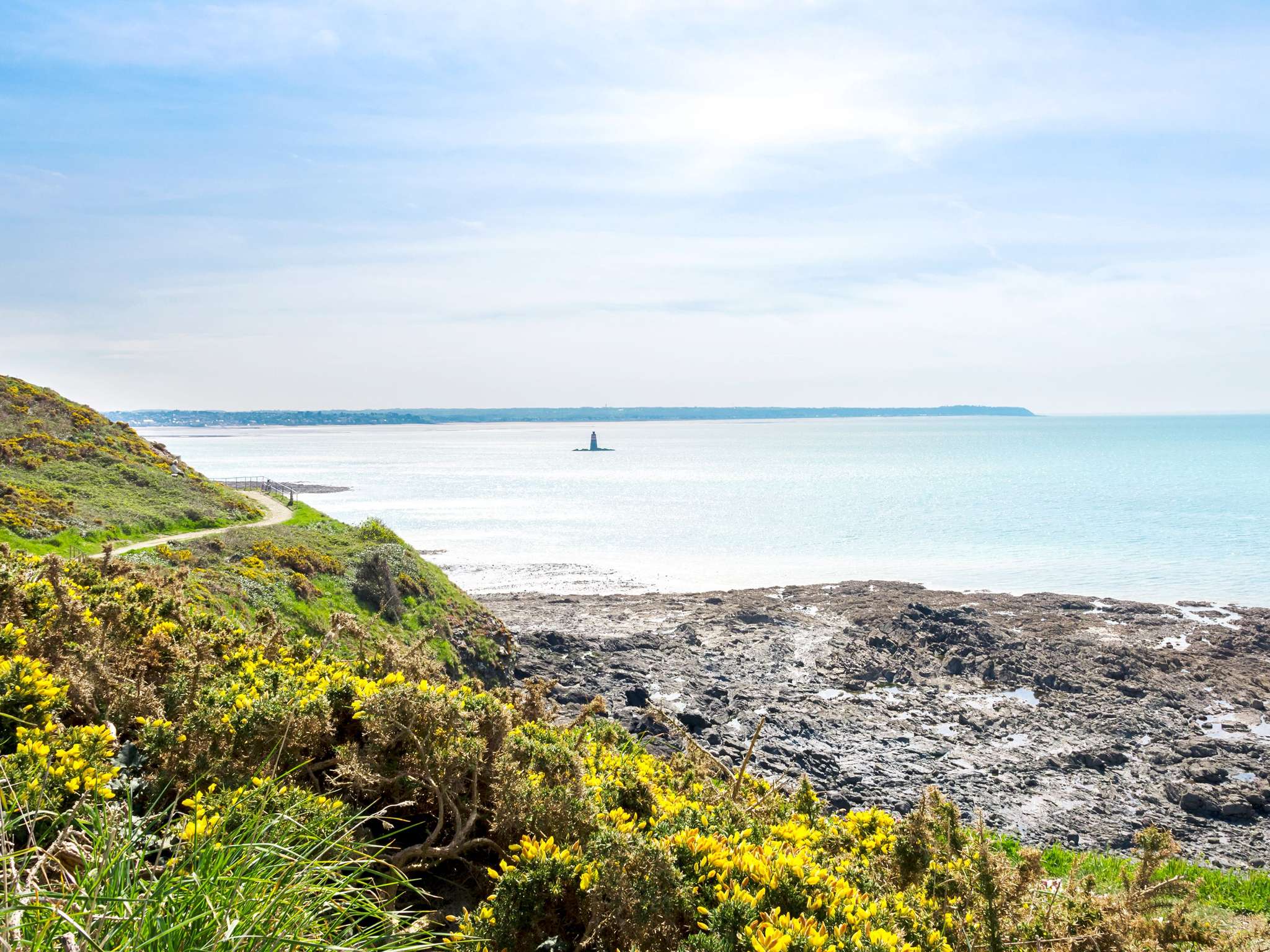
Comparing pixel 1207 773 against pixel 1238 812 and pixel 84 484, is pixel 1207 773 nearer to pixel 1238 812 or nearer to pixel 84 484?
pixel 1238 812

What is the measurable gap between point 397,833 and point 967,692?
80.9ft

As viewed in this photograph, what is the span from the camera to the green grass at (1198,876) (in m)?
11.5

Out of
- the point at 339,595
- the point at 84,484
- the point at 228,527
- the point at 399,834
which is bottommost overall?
the point at 339,595

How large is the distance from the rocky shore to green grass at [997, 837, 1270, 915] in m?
1.54

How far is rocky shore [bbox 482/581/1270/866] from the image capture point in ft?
58.4

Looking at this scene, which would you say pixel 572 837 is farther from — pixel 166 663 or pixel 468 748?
pixel 166 663

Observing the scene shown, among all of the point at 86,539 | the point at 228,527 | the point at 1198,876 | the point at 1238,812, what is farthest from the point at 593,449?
the point at 1198,876

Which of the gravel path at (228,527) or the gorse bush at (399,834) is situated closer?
the gorse bush at (399,834)

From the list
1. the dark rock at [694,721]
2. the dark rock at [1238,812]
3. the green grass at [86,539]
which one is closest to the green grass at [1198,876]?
the dark rock at [1238,812]

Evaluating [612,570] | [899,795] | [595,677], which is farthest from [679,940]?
[612,570]

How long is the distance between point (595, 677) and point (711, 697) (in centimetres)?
395

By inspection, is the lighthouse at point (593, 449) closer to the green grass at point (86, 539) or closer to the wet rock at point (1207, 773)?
the green grass at point (86, 539)

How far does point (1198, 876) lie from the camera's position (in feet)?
40.8

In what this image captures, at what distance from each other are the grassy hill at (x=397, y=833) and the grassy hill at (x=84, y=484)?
68.3ft
